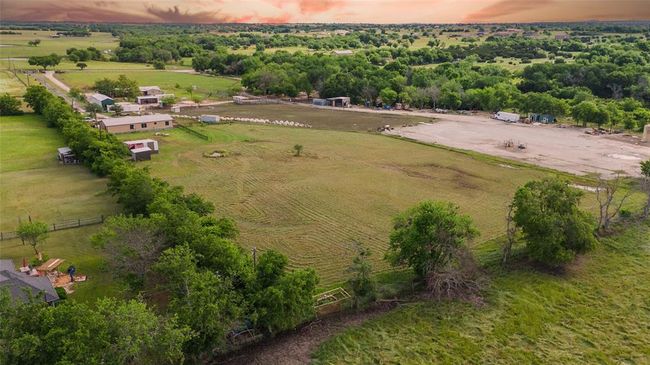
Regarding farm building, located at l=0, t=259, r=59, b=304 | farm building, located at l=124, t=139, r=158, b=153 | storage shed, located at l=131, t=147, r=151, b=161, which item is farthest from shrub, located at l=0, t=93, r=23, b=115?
farm building, located at l=0, t=259, r=59, b=304

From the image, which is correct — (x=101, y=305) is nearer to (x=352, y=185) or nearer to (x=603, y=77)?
(x=352, y=185)

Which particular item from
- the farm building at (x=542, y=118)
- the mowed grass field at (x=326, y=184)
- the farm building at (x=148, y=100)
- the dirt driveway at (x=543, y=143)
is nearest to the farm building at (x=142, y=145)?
the mowed grass field at (x=326, y=184)

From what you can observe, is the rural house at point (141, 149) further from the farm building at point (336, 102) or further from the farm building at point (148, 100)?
the farm building at point (336, 102)

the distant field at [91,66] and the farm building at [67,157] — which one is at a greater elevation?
the distant field at [91,66]

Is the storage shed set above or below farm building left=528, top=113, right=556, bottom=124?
below

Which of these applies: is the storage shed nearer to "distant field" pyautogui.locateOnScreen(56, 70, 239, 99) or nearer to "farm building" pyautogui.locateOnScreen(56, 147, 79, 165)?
"farm building" pyautogui.locateOnScreen(56, 147, 79, 165)

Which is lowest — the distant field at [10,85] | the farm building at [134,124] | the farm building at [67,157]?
the farm building at [67,157]

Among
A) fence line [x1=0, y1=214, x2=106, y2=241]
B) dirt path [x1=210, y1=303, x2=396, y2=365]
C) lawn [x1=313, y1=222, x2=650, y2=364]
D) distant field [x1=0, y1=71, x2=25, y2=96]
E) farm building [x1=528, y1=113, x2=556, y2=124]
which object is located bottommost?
dirt path [x1=210, y1=303, x2=396, y2=365]
